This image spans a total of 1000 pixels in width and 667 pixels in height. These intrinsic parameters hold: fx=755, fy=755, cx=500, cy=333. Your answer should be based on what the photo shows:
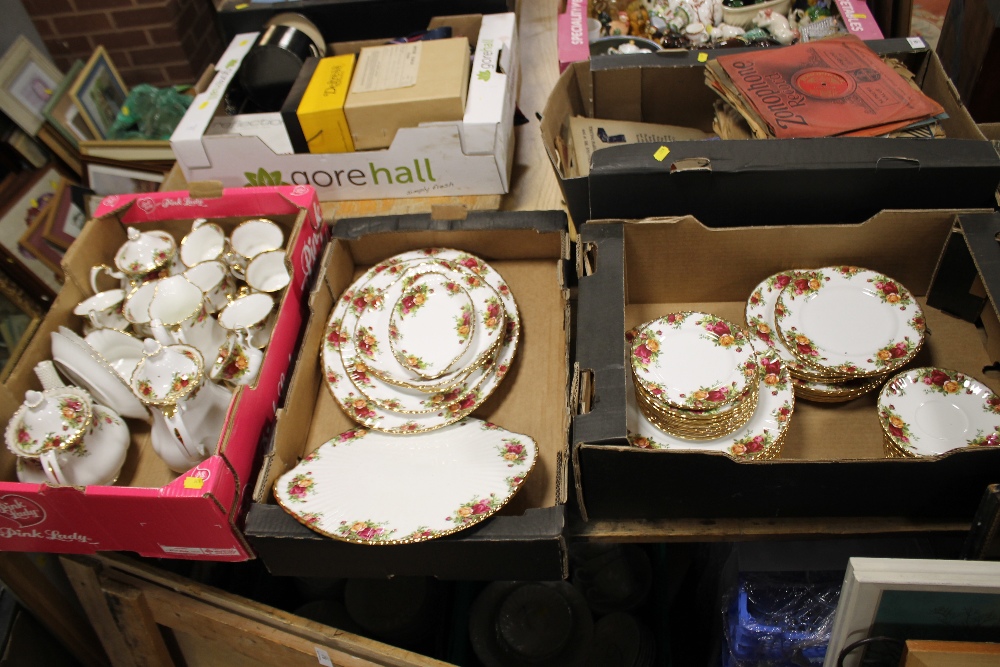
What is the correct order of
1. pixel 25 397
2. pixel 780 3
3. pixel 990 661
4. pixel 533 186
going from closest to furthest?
pixel 990 661 → pixel 25 397 → pixel 533 186 → pixel 780 3

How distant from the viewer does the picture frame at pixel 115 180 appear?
209 cm

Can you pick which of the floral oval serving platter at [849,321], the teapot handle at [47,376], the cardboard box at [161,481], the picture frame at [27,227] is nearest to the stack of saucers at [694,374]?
the floral oval serving platter at [849,321]

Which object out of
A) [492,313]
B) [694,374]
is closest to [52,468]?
[492,313]

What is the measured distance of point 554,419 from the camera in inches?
47.4

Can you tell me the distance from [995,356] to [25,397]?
149 centimetres

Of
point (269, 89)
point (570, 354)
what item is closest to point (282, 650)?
point (570, 354)

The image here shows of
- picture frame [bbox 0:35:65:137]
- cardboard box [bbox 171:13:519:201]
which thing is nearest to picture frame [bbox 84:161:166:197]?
picture frame [bbox 0:35:65:137]

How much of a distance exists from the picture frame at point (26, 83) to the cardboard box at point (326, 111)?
0.97 meters

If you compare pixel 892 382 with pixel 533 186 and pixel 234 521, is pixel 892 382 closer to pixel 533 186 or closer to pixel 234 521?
pixel 533 186

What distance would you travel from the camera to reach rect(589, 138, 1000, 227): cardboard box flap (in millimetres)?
1148

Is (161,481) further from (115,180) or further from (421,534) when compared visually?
(115,180)

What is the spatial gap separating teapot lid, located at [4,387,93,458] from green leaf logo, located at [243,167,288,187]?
1.95 feet

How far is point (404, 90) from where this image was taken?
145 cm

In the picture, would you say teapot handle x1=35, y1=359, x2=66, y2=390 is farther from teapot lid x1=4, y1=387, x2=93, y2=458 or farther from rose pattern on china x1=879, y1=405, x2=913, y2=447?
rose pattern on china x1=879, y1=405, x2=913, y2=447
